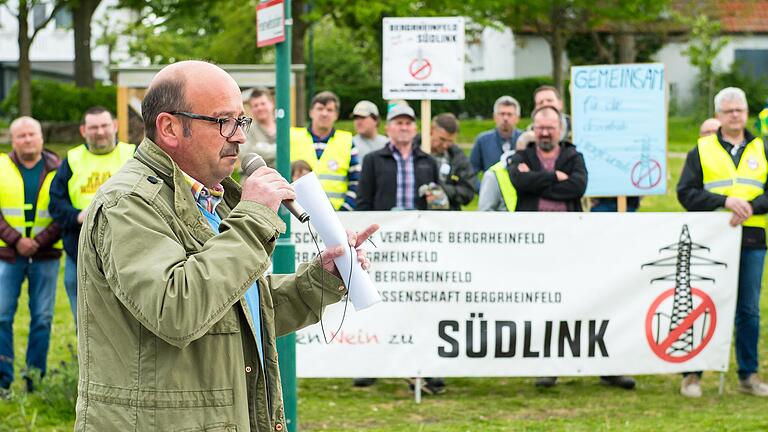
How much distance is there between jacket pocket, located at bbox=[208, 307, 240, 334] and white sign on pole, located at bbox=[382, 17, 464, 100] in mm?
6858

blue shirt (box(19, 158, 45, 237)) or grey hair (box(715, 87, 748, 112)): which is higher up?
grey hair (box(715, 87, 748, 112))

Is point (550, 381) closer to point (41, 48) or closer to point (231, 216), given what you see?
point (231, 216)

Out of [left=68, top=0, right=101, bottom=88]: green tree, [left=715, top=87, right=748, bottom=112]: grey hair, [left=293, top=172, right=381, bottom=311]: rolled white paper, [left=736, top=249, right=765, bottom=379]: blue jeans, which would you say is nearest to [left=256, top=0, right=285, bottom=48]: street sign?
[left=293, top=172, right=381, bottom=311]: rolled white paper

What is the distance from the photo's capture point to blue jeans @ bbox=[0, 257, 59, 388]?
348 inches

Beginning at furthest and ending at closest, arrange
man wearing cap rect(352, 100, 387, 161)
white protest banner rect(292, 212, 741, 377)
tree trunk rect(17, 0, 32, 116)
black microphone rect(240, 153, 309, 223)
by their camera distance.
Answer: tree trunk rect(17, 0, 32, 116)
man wearing cap rect(352, 100, 387, 161)
white protest banner rect(292, 212, 741, 377)
black microphone rect(240, 153, 309, 223)

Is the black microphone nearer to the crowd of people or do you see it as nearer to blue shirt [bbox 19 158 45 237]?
the crowd of people

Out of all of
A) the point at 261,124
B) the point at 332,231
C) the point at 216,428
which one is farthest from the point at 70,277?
the point at 216,428

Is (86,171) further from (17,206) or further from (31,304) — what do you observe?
(31,304)

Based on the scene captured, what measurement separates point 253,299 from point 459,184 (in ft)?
20.0

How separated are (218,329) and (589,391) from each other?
20.3ft

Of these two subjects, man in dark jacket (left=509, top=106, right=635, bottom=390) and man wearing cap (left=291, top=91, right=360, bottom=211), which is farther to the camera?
man wearing cap (left=291, top=91, right=360, bottom=211)

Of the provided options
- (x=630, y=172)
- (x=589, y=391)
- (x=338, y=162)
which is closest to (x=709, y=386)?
(x=589, y=391)

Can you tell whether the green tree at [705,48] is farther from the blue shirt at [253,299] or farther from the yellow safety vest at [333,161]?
the blue shirt at [253,299]

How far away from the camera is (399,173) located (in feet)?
29.7
